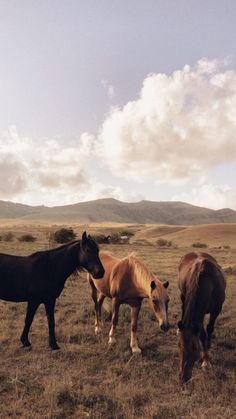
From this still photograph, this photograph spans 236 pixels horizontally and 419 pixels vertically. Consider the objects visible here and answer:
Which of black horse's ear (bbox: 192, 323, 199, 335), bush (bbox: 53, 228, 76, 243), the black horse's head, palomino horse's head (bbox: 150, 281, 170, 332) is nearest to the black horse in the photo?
the black horse's head

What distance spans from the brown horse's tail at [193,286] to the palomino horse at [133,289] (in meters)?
0.53

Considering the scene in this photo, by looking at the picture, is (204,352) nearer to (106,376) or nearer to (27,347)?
(106,376)

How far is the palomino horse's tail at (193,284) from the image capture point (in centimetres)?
655

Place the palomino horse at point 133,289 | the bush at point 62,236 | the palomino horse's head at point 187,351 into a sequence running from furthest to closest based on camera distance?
the bush at point 62,236, the palomino horse at point 133,289, the palomino horse's head at point 187,351

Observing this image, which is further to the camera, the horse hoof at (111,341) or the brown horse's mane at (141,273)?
the horse hoof at (111,341)

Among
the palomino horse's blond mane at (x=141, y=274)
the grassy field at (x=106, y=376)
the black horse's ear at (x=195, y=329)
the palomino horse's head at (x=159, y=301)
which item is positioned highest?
the palomino horse's blond mane at (x=141, y=274)

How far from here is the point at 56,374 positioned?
6.83 metres

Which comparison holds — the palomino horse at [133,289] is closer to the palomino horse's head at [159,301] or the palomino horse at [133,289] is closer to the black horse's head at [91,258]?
the palomino horse's head at [159,301]

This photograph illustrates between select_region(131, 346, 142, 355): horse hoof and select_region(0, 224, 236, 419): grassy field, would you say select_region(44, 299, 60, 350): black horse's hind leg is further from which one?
select_region(131, 346, 142, 355): horse hoof

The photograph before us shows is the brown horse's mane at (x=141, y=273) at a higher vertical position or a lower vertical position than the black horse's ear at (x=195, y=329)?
higher

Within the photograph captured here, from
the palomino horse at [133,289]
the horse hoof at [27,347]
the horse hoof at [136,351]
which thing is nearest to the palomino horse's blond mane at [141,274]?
the palomino horse at [133,289]

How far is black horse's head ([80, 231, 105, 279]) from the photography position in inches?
323

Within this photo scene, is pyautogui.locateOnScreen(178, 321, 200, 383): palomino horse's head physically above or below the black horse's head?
below

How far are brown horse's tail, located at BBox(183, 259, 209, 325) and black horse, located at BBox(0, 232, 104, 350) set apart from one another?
2.05 m
